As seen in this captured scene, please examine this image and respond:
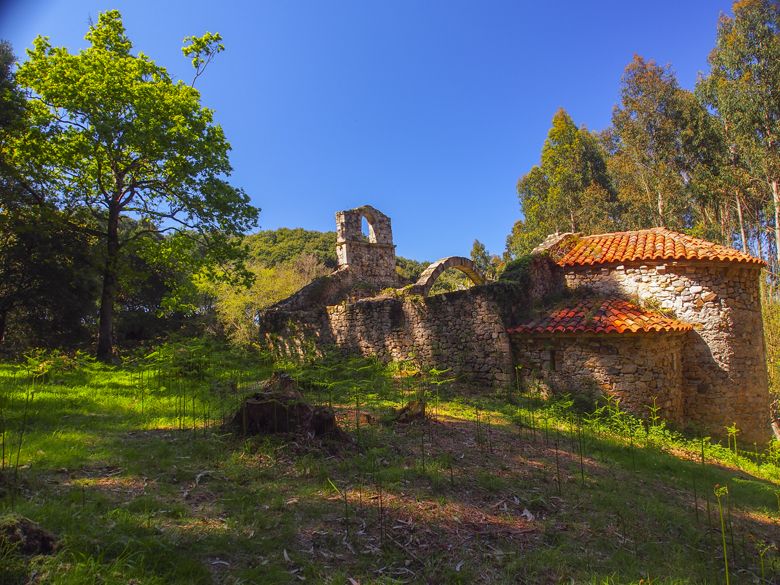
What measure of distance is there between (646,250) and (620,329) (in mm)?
2993

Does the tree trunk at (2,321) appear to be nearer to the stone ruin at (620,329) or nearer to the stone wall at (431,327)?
the stone wall at (431,327)

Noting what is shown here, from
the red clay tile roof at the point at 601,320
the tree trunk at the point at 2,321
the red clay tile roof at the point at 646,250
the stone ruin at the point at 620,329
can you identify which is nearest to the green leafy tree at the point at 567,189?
the red clay tile roof at the point at 646,250

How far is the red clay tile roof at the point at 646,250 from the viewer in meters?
9.87

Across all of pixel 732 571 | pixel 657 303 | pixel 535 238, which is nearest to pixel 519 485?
pixel 732 571

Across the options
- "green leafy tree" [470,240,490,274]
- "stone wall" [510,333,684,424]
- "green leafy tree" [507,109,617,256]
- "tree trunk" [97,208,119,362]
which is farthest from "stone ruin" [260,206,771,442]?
"green leafy tree" [470,240,490,274]

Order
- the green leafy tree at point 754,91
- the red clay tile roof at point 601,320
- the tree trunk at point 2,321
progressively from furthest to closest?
the green leafy tree at point 754,91 < the tree trunk at point 2,321 < the red clay tile roof at point 601,320

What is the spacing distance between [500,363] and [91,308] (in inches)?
651

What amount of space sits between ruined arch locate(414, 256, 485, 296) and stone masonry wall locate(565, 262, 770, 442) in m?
6.22

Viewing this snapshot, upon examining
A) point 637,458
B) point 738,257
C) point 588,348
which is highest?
point 738,257

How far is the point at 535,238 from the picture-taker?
32.8 meters

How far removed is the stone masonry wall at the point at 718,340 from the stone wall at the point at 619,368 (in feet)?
1.66

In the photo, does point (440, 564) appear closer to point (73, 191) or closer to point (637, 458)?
point (637, 458)

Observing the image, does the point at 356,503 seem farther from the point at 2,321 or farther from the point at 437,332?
the point at 2,321

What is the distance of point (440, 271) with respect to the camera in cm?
1547
